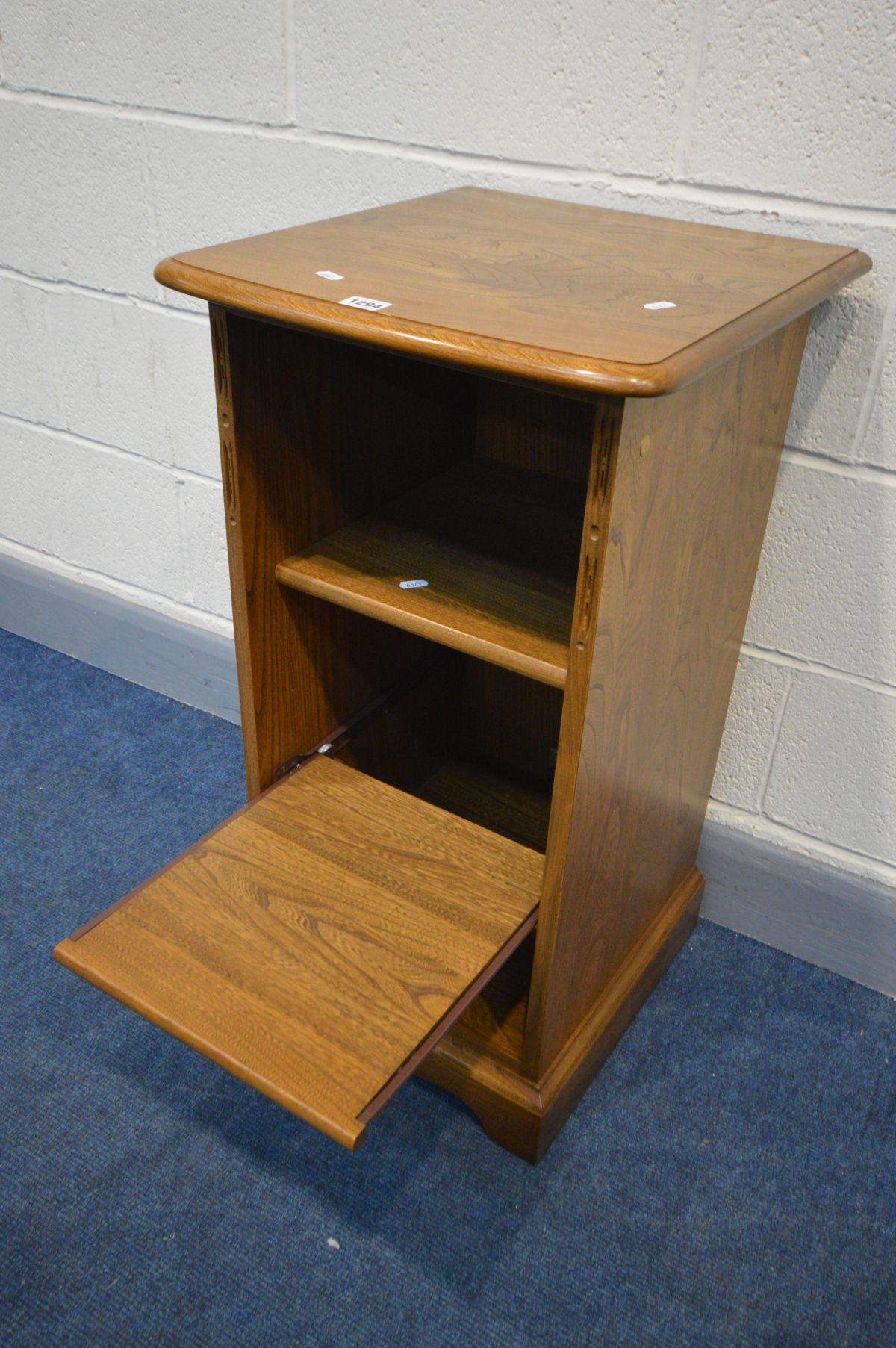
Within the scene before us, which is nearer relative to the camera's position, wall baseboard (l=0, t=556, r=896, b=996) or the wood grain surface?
the wood grain surface

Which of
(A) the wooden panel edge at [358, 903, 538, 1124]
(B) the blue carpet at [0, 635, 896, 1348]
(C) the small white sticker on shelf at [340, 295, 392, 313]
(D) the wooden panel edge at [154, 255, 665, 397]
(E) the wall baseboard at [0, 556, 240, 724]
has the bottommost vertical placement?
(B) the blue carpet at [0, 635, 896, 1348]

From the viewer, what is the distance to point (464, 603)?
3.09 ft

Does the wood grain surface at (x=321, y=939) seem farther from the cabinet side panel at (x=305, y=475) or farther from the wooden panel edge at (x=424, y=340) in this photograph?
the wooden panel edge at (x=424, y=340)

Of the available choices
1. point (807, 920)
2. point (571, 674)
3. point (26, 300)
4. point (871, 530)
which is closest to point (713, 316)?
point (571, 674)

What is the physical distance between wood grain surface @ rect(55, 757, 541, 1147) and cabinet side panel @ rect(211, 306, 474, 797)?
4.2 inches

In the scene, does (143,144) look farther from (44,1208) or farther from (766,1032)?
(766,1032)

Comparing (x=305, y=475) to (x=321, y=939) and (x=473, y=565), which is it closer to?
(x=473, y=565)

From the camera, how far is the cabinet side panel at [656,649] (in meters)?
0.79

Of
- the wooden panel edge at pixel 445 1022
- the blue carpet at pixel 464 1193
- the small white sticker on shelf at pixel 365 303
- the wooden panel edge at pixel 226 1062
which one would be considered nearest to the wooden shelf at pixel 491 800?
the blue carpet at pixel 464 1193

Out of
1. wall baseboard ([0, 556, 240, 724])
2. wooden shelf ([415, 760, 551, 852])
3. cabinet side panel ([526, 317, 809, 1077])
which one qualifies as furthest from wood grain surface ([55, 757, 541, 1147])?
wall baseboard ([0, 556, 240, 724])

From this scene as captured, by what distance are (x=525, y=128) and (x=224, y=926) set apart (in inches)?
32.4

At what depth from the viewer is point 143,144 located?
132 centimetres

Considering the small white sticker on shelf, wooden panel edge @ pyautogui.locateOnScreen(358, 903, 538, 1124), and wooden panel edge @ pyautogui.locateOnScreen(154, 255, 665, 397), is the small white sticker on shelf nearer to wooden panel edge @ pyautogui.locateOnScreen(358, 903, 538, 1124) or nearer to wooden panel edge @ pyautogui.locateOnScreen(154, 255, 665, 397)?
wooden panel edge @ pyautogui.locateOnScreen(154, 255, 665, 397)

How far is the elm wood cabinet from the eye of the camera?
2.48 ft
